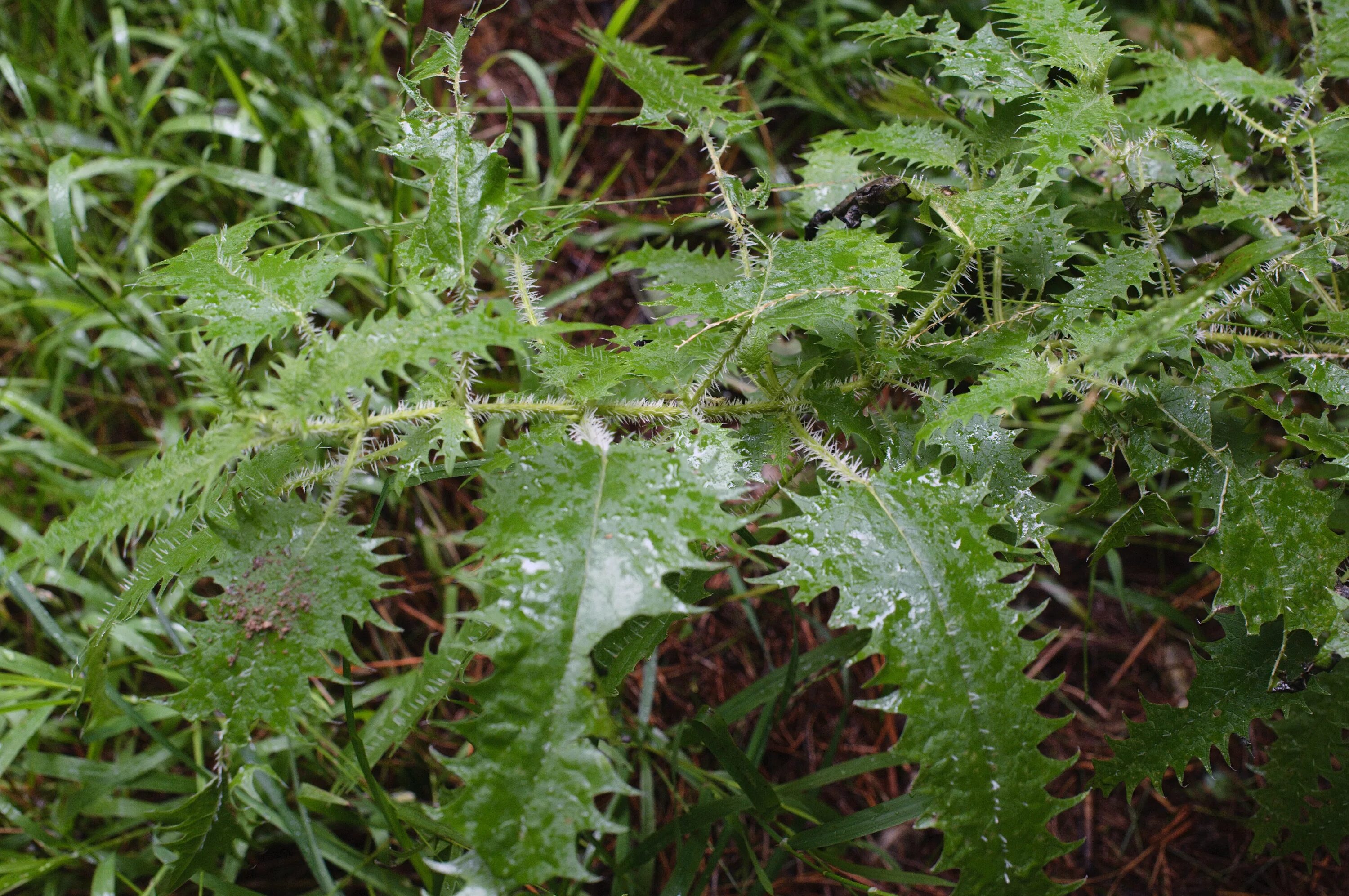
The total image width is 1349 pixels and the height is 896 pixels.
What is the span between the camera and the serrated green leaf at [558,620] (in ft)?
2.99

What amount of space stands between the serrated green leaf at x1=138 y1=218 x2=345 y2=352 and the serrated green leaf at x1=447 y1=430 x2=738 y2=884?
1.36ft

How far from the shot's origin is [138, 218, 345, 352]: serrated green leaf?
1.14 metres

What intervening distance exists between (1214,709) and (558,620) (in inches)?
44.4

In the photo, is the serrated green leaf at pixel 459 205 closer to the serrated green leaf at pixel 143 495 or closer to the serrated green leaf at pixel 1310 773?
the serrated green leaf at pixel 143 495

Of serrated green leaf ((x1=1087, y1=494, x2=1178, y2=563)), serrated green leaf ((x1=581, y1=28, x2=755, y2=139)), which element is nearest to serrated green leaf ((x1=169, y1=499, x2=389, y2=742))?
serrated green leaf ((x1=581, y1=28, x2=755, y2=139))

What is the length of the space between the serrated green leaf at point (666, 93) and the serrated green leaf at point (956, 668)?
0.81m

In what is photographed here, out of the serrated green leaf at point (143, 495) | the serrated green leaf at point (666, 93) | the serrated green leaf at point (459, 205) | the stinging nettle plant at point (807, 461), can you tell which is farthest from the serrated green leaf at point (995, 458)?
the serrated green leaf at point (143, 495)

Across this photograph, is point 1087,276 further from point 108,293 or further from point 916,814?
point 108,293

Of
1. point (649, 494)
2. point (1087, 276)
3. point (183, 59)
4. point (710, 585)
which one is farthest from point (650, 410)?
point (183, 59)

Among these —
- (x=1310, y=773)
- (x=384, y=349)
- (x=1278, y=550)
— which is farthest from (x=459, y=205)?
(x=1310, y=773)

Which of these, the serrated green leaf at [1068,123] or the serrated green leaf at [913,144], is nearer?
the serrated green leaf at [1068,123]

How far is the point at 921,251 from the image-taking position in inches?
59.4

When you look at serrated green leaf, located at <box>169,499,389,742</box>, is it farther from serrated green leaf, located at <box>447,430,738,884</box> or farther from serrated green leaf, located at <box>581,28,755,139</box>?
serrated green leaf, located at <box>581,28,755,139</box>

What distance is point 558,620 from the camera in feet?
3.18
